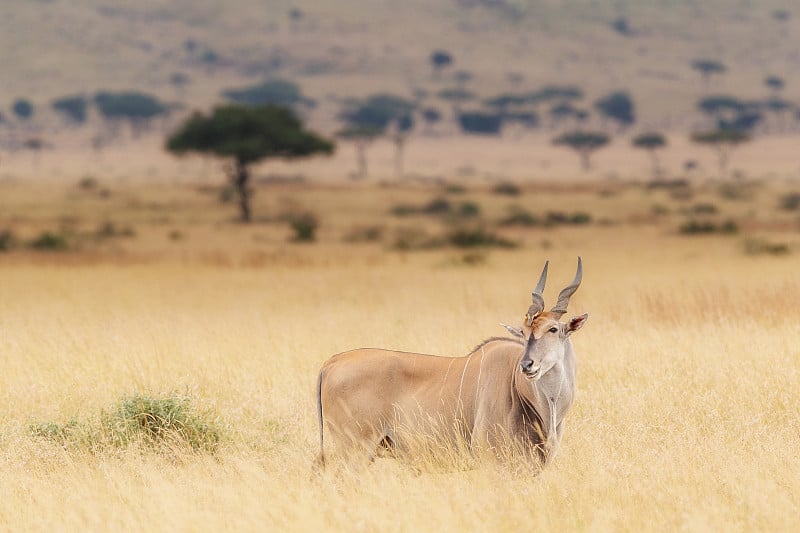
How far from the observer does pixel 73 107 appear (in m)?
152

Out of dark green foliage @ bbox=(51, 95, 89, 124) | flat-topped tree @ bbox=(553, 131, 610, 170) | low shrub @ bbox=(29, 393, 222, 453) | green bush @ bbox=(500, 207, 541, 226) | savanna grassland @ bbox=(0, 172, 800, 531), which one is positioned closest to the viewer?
Answer: savanna grassland @ bbox=(0, 172, 800, 531)

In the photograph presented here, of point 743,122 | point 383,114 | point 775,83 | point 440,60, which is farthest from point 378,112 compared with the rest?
point 775,83

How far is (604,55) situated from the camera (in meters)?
196

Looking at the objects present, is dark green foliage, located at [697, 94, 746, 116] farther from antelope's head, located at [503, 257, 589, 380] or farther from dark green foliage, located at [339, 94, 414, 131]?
antelope's head, located at [503, 257, 589, 380]

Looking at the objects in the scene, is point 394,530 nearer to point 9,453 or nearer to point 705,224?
point 9,453

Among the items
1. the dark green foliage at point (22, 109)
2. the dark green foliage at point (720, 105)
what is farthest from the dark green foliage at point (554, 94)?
the dark green foliage at point (22, 109)

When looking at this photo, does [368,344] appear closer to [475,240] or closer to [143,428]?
[143,428]

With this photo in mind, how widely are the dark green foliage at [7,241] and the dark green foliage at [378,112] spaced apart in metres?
107

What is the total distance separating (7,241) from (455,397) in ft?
106

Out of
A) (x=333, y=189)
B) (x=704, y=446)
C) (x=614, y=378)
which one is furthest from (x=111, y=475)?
(x=333, y=189)

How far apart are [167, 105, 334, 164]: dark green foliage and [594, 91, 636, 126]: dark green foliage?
312ft

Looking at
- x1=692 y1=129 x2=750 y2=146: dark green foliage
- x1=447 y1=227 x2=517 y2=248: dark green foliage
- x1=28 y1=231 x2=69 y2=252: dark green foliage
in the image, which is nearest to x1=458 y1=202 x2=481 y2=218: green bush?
x1=447 y1=227 x2=517 y2=248: dark green foliage

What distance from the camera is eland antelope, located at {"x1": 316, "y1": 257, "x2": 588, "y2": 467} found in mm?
7957

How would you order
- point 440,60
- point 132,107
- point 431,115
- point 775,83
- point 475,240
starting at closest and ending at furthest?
point 475,240 → point 132,107 → point 431,115 → point 775,83 → point 440,60
